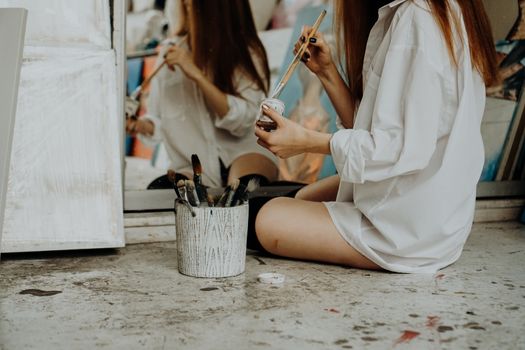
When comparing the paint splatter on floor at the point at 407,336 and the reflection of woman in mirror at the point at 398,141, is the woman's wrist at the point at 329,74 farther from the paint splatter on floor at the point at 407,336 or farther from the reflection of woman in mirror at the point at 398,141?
the paint splatter on floor at the point at 407,336

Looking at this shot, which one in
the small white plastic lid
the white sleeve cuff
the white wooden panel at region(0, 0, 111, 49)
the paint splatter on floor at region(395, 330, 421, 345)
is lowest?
the paint splatter on floor at region(395, 330, 421, 345)

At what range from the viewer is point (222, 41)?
3.70m

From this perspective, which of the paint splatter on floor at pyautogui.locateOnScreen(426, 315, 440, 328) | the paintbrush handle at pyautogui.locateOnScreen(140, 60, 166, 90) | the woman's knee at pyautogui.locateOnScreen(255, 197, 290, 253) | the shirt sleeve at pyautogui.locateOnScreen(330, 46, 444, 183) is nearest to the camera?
the paint splatter on floor at pyautogui.locateOnScreen(426, 315, 440, 328)

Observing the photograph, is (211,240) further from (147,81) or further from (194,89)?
(147,81)

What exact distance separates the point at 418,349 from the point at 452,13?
1021 mm

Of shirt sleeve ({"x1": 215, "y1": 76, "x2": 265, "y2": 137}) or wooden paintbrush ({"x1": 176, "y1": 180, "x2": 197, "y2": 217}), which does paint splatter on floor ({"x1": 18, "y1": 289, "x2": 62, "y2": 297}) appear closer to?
wooden paintbrush ({"x1": 176, "y1": 180, "x2": 197, "y2": 217})

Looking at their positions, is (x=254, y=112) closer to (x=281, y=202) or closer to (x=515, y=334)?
(x=281, y=202)

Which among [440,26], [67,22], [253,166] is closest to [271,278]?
[440,26]

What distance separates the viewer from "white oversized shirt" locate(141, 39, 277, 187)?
361 centimetres

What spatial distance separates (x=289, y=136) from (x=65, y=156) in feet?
2.83

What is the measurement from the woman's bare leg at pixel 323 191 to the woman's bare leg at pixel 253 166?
0.76 meters

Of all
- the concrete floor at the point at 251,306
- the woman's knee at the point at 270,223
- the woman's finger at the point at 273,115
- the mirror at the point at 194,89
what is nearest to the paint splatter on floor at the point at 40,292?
the concrete floor at the point at 251,306

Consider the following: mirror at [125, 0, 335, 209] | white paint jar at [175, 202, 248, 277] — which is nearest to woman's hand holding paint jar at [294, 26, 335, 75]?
Answer: white paint jar at [175, 202, 248, 277]

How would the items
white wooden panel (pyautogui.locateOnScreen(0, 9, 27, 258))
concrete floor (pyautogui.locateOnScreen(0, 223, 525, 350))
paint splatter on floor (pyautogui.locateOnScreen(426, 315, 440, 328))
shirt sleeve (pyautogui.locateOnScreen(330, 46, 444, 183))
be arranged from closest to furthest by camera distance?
white wooden panel (pyautogui.locateOnScreen(0, 9, 27, 258))
concrete floor (pyautogui.locateOnScreen(0, 223, 525, 350))
paint splatter on floor (pyautogui.locateOnScreen(426, 315, 440, 328))
shirt sleeve (pyautogui.locateOnScreen(330, 46, 444, 183))
